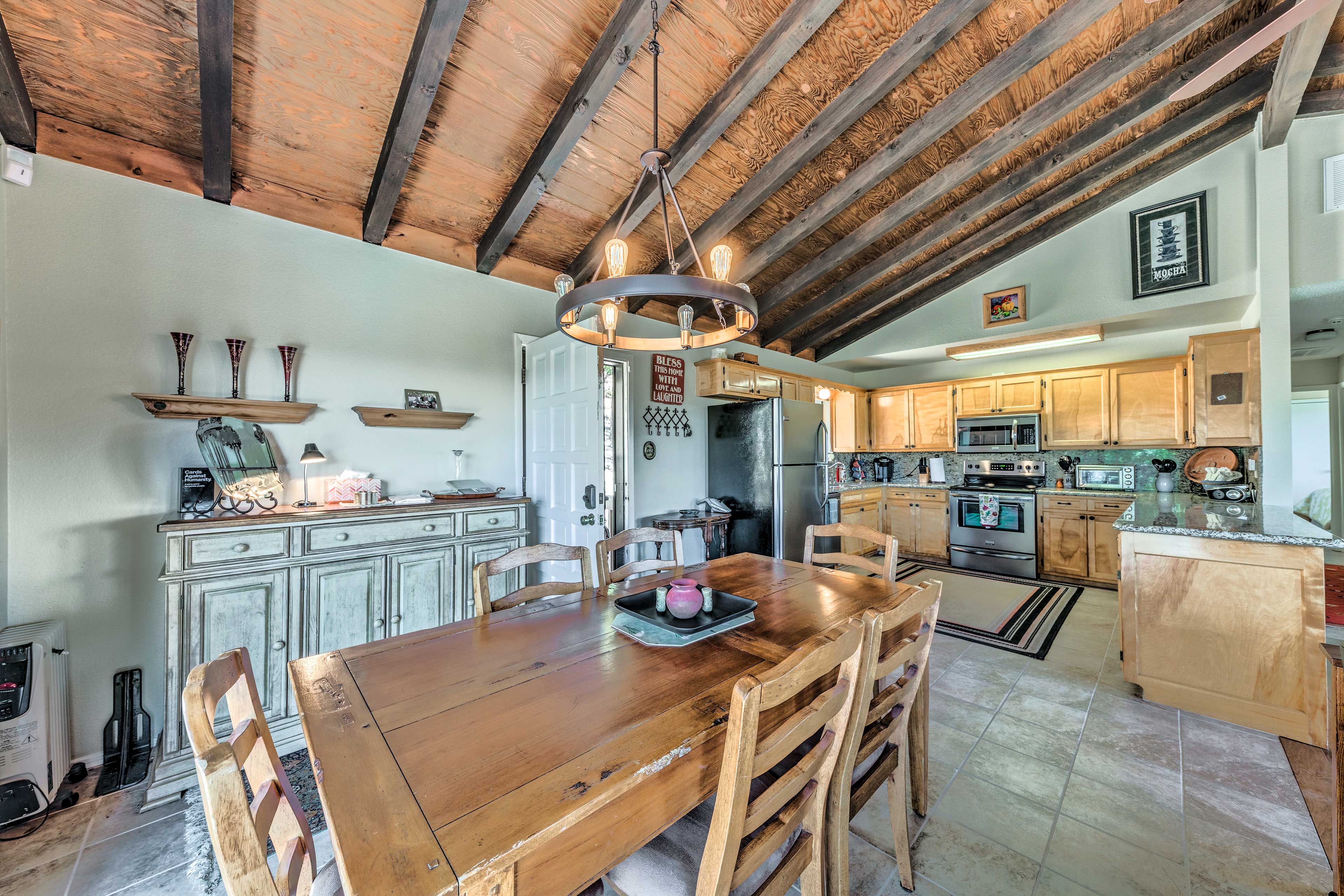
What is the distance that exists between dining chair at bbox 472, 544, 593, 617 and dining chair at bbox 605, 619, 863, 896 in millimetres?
922

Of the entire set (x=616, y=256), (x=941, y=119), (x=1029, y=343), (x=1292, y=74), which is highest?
(x=1292, y=74)

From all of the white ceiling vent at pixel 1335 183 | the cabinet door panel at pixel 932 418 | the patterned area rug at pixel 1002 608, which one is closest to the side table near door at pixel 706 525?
the patterned area rug at pixel 1002 608

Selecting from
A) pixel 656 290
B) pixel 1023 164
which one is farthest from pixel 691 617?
pixel 1023 164

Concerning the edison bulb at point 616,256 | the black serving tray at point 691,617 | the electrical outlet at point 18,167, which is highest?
the electrical outlet at point 18,167

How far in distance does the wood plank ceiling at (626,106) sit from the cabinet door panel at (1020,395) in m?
1.86

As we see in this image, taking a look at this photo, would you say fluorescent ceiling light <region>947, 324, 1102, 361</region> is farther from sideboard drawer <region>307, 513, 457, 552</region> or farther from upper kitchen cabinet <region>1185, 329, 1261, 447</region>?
sideboard drawer <region>307, 513, 457, 552</region>

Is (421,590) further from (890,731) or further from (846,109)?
(846,109)

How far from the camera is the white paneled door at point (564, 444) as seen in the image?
2.83 meters

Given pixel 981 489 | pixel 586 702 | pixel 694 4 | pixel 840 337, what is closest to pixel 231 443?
pixel 586 702

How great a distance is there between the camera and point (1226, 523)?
2434 mm

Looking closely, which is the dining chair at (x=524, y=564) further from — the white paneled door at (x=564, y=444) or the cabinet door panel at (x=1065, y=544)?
the cabinet door panel at (x=1065, y=544)

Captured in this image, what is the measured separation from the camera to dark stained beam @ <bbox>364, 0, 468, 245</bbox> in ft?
6.07

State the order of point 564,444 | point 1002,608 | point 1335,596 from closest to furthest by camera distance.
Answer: point 1335,596 < point 564,444 < point 1002,608

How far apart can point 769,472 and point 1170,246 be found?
11.6ft
